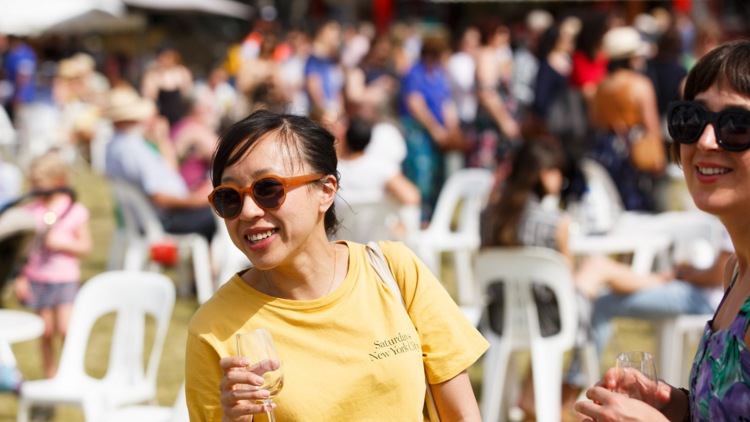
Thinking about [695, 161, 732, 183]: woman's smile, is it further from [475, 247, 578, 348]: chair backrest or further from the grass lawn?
the grass lawn

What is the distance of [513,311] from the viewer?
12.8 feet

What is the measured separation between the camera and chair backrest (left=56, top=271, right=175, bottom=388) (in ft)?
12.1

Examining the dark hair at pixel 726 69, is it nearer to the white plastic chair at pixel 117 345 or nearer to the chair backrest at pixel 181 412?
the chair backrest at pixel 181 412

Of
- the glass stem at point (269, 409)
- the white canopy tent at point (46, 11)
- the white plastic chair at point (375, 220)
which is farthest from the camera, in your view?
the white canopy tent at point (46, 11)

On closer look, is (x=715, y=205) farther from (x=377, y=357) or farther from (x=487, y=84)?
(x=487, y=84)

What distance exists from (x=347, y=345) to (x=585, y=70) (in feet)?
18.6

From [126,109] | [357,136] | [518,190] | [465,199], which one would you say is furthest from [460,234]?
[126,109]

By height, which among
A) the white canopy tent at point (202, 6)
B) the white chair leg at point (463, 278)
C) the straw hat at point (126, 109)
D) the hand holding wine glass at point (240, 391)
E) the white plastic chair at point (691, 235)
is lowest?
the white chair leg at point (463, 278)

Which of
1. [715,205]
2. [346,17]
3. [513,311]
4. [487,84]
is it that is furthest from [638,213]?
[346,17]

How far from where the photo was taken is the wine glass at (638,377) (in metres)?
1.50

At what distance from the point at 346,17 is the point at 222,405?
22729 mm

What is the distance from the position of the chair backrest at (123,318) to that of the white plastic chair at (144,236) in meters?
2.33

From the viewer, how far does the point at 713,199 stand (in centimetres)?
147

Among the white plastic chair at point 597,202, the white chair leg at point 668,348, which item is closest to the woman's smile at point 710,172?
the white chair leg at point 668,348
